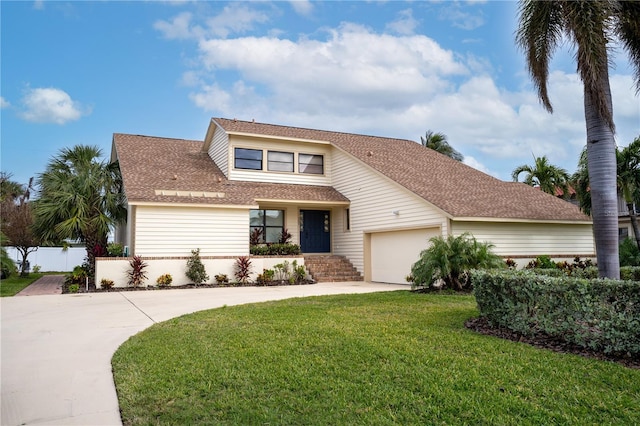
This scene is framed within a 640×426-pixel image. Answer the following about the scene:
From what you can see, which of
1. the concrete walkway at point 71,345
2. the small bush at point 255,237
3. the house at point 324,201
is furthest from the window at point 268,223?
the concrete walkway at point 71,345

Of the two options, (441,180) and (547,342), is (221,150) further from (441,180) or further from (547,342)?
(547,342)

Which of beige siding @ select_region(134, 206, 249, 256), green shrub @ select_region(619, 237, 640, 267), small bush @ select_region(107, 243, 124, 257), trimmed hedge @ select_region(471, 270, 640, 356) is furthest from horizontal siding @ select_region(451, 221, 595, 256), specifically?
small bush @ select_region(107, 243, 124, 257)

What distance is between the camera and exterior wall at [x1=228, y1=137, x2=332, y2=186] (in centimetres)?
2034

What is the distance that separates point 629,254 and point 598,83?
40.8 ft

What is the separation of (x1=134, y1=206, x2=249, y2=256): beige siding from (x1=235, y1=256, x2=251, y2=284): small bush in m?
0.56

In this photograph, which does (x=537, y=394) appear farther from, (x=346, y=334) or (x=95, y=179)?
(x=95, y=179)

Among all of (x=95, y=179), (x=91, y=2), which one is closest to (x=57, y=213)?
(x=95, y=179)

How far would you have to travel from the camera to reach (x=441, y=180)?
18.4 meters

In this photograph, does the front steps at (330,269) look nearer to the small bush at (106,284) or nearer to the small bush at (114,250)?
the small bush at (114,250)

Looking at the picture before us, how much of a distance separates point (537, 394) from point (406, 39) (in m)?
14.1

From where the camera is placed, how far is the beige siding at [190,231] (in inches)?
636

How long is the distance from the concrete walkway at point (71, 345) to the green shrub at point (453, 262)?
4282 mm

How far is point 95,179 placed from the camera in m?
17.3

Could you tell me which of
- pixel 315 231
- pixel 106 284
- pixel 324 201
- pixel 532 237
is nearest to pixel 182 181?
pixel 106 284
